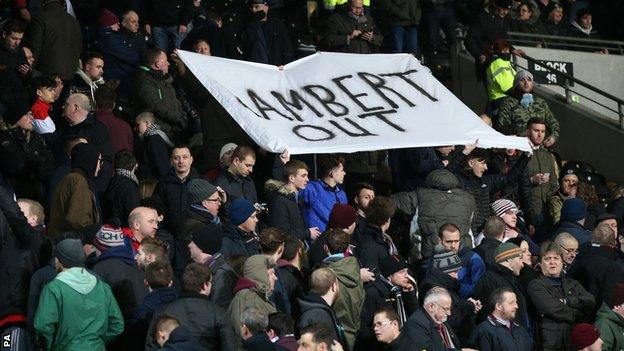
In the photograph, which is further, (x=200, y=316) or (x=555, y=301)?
(x=555, y=301)

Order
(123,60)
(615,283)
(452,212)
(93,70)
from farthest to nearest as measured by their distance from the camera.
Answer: (123,60)
(93,70)
(452,212)
(615,283)

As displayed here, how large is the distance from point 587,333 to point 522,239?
69.4 inches

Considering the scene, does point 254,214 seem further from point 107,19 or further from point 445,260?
point 107,19

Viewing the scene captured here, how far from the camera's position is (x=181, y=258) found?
13.4 m

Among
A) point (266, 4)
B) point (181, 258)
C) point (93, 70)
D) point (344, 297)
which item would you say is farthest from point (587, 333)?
point (266, 4)

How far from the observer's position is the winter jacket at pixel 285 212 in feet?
46.8

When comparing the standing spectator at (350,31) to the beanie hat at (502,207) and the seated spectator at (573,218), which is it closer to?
the beanie hat at (502,207)

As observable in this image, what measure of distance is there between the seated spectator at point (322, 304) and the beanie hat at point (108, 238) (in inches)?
55.1

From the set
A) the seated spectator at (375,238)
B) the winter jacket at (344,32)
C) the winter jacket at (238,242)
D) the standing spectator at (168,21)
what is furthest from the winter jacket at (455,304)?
the standing spectator at (168,21)

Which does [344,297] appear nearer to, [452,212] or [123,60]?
[452,212]

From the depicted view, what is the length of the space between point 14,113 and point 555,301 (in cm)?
485

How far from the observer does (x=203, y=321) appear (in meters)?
11.1

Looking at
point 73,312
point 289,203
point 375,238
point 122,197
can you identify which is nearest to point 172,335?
point 73,312

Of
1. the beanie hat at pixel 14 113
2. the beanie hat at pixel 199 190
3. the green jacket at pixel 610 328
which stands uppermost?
the beanie hat at pixel 14 113
